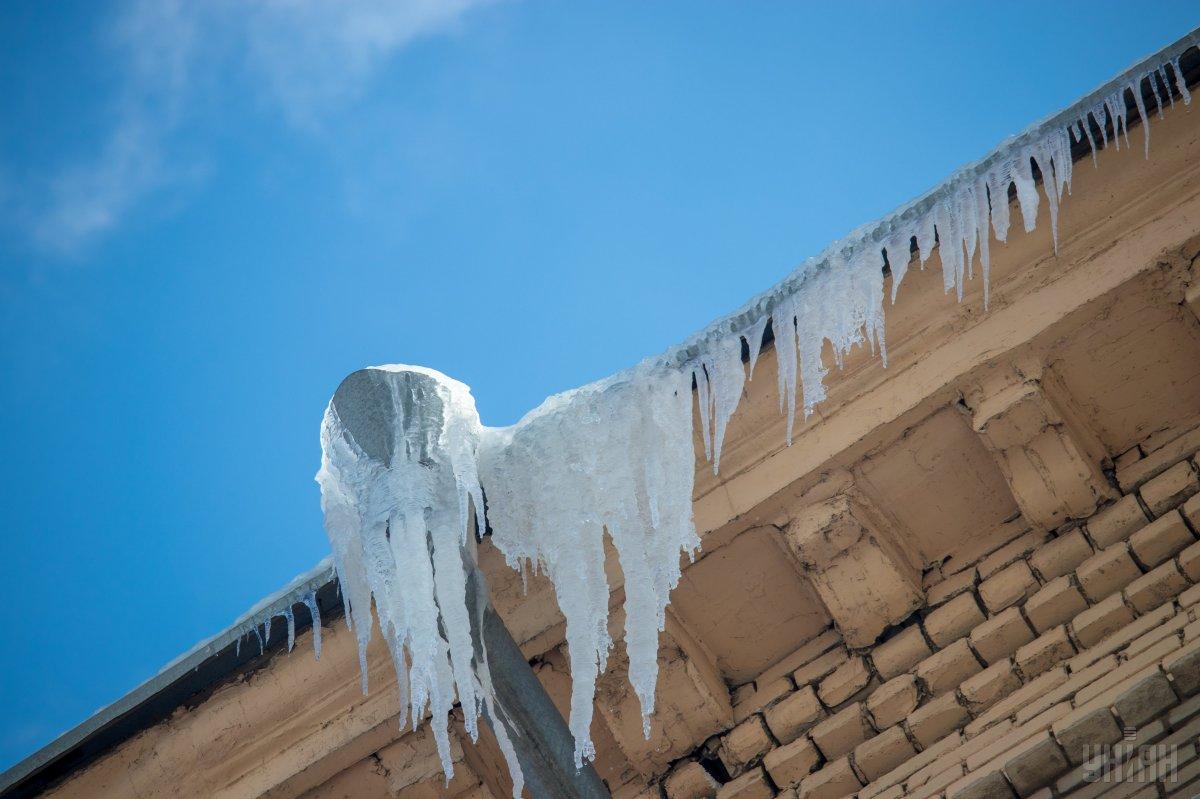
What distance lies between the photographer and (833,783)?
3.03 m

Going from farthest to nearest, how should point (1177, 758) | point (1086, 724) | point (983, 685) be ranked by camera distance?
point (983, 685) → point (1086, 724) → point (1177, 758)

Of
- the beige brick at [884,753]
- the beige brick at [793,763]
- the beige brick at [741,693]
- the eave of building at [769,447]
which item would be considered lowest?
the beige brick at [884,753]

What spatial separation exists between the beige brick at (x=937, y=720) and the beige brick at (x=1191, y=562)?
67cm

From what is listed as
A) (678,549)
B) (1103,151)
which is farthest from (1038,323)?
(678,549)

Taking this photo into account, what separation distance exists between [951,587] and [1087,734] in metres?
0.77

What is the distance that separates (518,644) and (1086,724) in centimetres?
163

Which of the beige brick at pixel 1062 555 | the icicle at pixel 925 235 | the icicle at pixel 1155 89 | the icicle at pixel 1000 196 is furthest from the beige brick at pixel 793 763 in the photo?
the icicle at pixel 1155 89

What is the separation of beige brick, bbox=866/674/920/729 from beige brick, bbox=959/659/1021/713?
0.50ft

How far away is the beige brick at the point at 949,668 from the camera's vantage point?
300 cm

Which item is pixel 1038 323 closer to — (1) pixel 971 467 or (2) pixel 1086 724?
(1) pixel 971 467

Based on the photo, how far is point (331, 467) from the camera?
10.7 feet

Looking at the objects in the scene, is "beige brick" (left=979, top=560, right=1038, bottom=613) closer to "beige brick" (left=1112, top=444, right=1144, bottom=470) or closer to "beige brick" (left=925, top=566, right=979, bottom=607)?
"beige brick" (left=925, top=566, right=979, bottom=607)

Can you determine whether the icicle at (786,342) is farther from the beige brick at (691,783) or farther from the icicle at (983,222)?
the beige brick at (691,783)

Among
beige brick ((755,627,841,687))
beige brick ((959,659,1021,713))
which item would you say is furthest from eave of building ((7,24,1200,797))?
beige brick ((959,659,1021,713))
